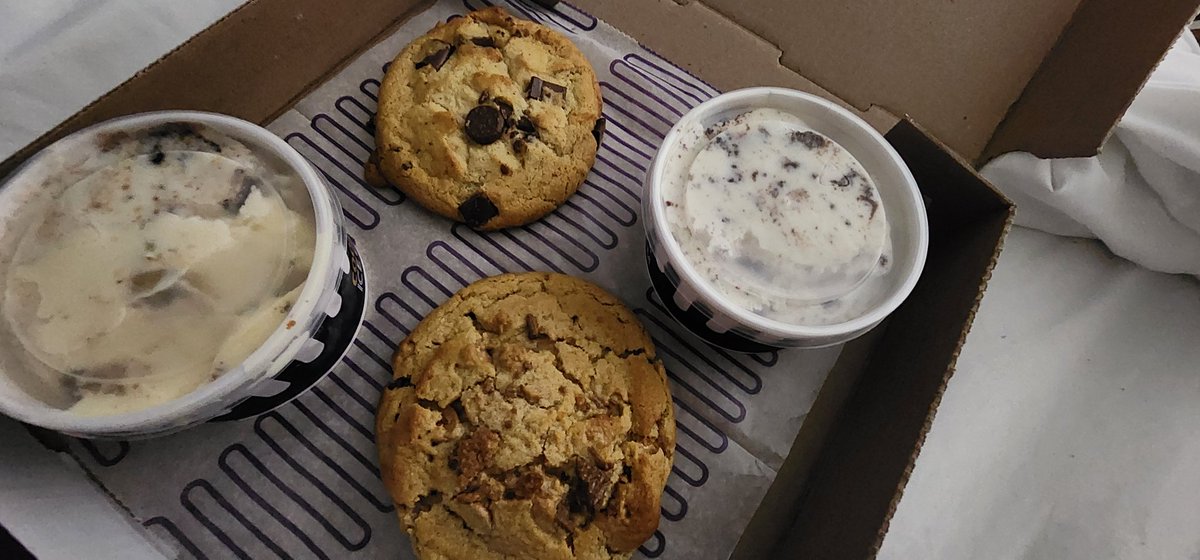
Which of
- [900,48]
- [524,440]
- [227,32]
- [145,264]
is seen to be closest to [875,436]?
[524,440]

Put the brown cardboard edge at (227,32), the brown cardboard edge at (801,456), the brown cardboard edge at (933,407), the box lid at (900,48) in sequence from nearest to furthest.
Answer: the brown cardboard edge at (933,407)
the brown cardboard edge at (227,32)
the brown cardboard edge at (801,456)
the box lid at (900,48)

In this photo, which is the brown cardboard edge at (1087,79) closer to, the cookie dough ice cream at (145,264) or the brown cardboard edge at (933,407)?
the brown cardboard edge at (933,407)

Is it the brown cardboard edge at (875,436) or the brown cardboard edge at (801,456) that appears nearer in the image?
the brown cardboard edge at (875,436)

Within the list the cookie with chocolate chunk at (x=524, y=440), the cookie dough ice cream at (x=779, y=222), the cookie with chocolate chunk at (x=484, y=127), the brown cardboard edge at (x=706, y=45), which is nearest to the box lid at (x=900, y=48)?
the brown cardboard edge at (x=706, y=45)

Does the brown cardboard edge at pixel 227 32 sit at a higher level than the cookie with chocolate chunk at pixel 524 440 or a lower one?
higher

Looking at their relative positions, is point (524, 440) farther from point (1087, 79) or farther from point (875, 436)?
point (1087, 79)

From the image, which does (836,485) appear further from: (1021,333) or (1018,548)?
(1021,333)

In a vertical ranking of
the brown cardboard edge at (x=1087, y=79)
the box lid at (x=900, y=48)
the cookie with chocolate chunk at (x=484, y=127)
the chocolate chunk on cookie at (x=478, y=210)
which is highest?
the brown cardboard edge at (x=1087, y=79)

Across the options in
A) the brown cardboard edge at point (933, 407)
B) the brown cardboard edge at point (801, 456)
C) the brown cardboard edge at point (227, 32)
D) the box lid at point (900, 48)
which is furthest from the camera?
the box lid at point (900, 48)
